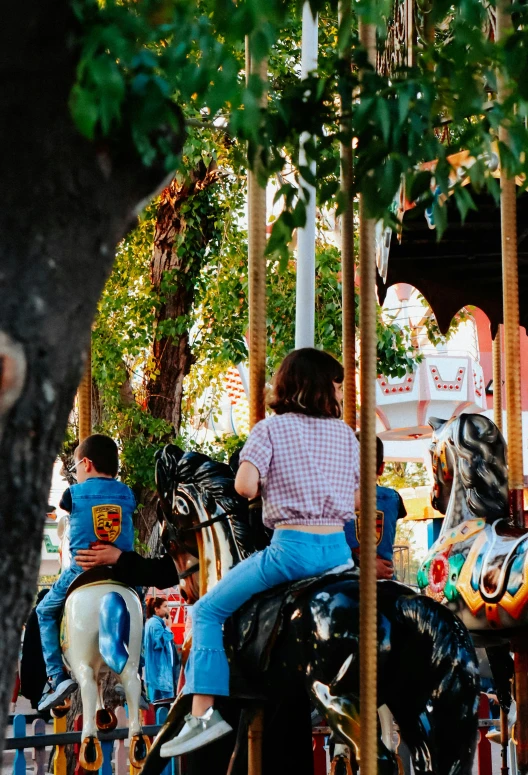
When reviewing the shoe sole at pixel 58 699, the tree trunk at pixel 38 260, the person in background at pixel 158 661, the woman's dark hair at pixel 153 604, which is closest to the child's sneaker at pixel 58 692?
the shoe sole at pixel 58 699

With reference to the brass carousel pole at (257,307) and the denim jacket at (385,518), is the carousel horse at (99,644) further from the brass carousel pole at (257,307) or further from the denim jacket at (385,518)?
the brass carousel pole at (257,307)

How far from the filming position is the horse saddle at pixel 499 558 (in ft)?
16.4

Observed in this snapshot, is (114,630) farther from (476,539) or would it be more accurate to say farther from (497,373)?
(497,373)

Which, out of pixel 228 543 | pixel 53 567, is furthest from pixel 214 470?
pixel 53 567

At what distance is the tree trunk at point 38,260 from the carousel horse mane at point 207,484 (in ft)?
6.42

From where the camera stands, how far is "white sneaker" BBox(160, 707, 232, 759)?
3.74 meters

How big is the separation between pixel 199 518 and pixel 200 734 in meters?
0.77

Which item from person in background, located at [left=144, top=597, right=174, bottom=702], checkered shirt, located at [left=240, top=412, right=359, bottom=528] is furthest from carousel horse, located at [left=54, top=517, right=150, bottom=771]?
person in background, located at [left=144, top=597, right=174, bottom=702]

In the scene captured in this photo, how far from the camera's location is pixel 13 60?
2.08 meters

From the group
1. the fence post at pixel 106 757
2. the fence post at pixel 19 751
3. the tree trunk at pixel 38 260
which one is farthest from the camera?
the fence post at pixel 19 751

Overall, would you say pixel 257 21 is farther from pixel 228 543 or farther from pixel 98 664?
pixel 98 664

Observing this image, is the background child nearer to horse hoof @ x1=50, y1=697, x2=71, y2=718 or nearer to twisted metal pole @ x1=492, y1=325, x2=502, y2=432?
horse hoof @ x1=50, y1=697, x2=71, y2=718

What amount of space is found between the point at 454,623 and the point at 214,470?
3.56ft

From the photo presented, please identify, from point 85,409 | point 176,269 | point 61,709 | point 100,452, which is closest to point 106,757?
point 61,709
